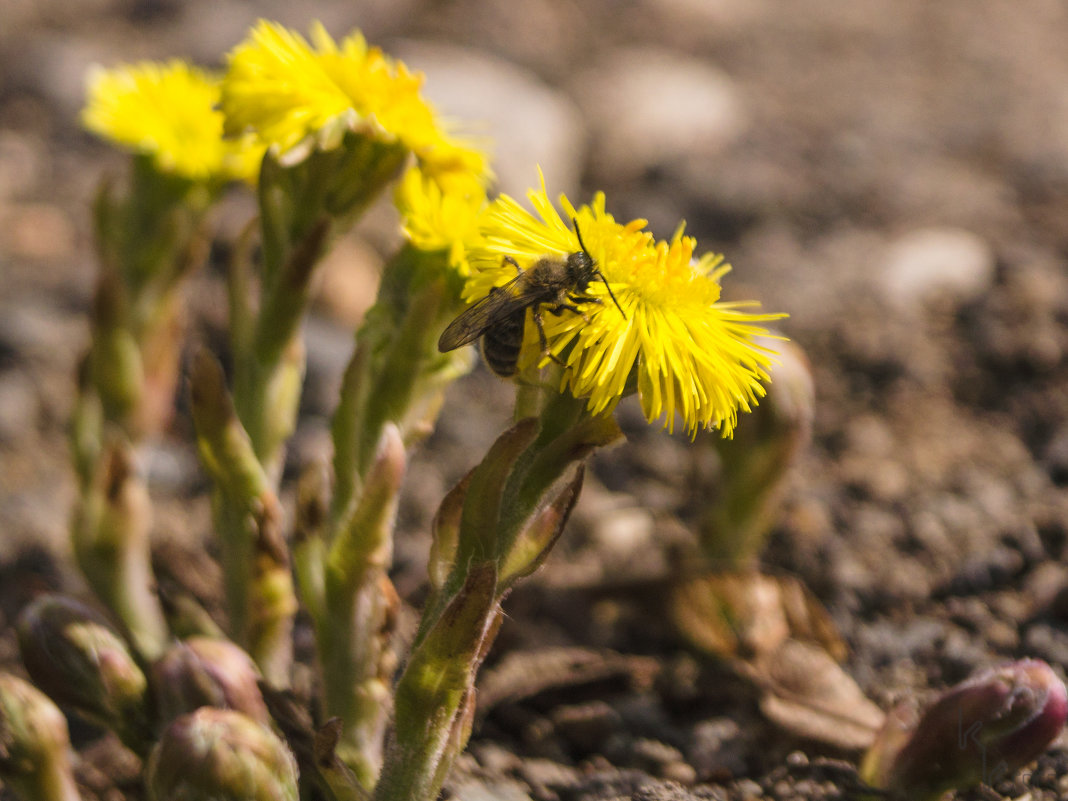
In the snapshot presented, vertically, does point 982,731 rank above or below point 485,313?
below

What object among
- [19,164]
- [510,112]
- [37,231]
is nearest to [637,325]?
[510,112]

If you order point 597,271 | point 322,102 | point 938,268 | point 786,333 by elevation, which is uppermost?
point 938,268

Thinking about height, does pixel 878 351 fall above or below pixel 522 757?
Answer: above

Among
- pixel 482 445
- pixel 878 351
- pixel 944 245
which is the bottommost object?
pixel 482 445

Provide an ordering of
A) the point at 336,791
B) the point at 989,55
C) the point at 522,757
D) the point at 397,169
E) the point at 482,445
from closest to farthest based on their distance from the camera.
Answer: the point at 336,791 < the point at 397,169 < the point at 522,757 < the point at 482,445 < the point at 989,55

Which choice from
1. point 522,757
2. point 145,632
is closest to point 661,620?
point 522,757

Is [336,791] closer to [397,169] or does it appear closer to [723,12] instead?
[397,169]

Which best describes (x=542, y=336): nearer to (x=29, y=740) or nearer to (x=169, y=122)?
(x=29, y=740)
